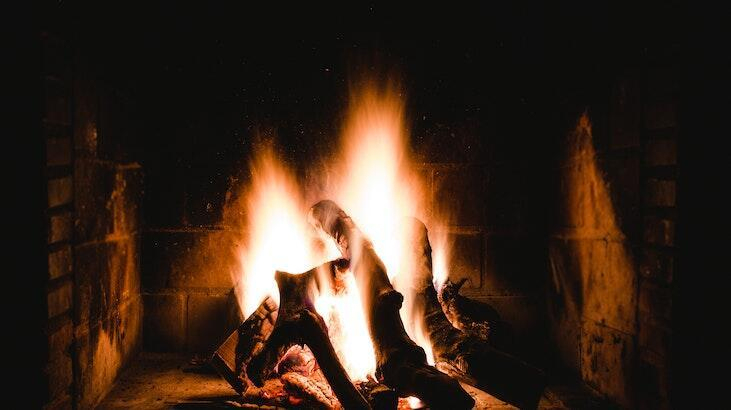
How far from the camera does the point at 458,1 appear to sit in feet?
11.0

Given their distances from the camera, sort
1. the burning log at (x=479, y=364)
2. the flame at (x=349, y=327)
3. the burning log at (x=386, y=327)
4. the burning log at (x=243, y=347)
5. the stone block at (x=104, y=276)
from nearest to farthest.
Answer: the burning log at (x=386, y=327)
the burning log at (x=479, y=364)
the stone block at (x=104, y=276)
the burning log at (x=243, y=347)
the flame at (x=349, y=327)

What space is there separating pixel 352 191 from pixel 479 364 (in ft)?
5.31

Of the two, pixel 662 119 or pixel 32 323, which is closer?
pixel 32 323

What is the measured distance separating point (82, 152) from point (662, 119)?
2674 millimetres

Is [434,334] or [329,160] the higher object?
[329,160]

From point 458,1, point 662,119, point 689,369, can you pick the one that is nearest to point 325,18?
point 458,1

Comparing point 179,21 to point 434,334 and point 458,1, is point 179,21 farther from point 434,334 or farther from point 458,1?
point 434,334

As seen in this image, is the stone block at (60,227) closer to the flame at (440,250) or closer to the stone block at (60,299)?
the stone block at (60,299)

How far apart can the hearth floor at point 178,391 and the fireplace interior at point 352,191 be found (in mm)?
17

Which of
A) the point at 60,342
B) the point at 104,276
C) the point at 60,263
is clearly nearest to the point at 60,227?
the point at 60,263

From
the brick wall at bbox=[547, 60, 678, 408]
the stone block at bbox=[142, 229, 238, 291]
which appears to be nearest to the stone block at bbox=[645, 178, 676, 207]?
the brick wall at bbox=[547, 60, 678, 408]

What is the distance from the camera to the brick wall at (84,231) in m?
2.20

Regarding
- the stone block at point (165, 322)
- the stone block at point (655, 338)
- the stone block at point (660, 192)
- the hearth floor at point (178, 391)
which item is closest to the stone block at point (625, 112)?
the stone block at point (660, 192)

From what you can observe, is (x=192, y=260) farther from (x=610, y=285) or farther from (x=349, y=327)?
(x=610, y=285)
